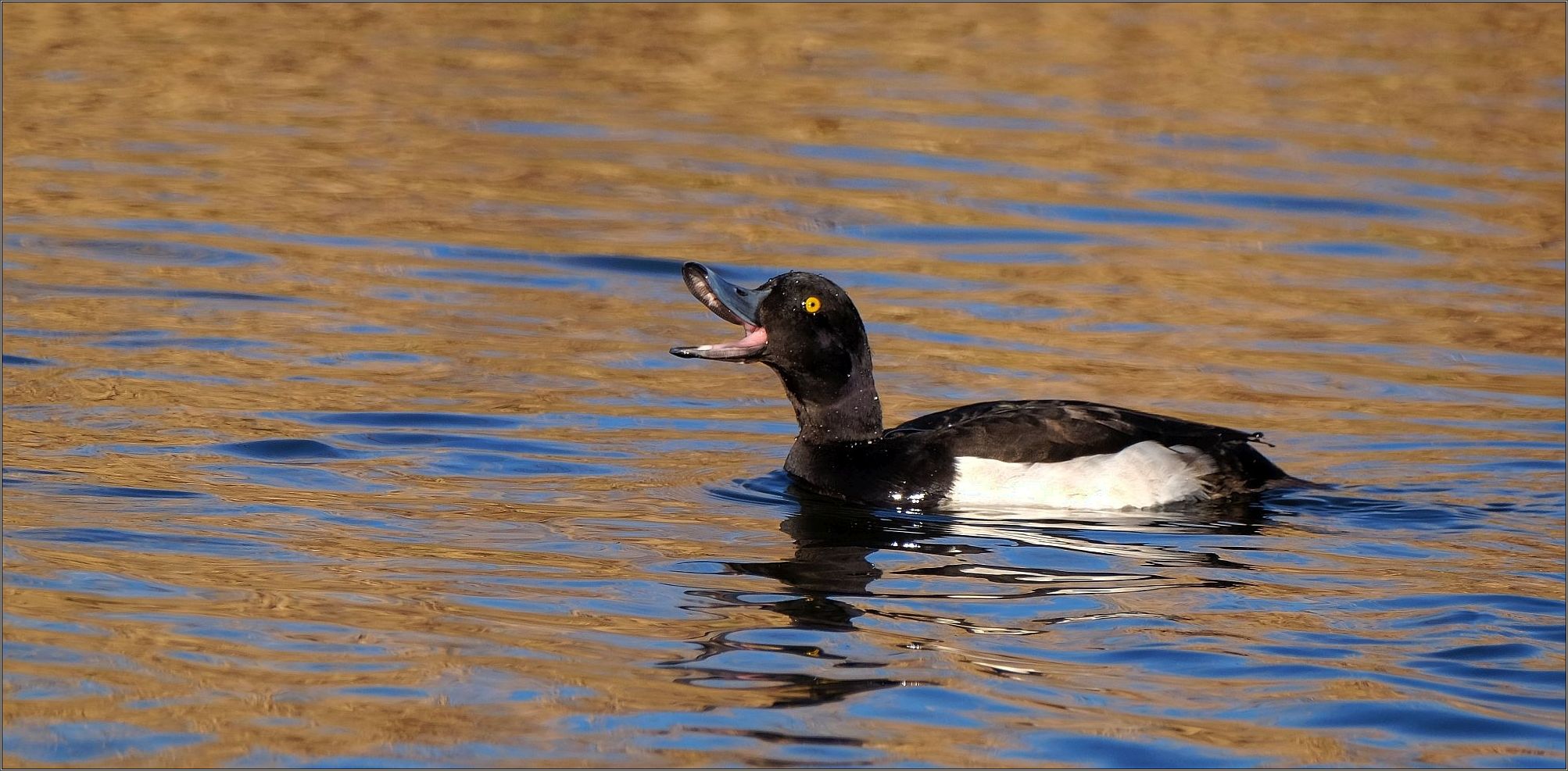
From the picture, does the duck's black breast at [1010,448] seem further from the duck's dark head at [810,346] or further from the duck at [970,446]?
the duck's dark head at [810,346]

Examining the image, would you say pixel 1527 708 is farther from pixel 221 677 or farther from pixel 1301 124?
pixel 1301 124

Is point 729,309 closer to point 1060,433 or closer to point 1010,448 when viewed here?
point 1010,448

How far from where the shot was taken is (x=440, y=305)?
12.1m

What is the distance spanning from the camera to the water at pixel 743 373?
6312 millimetres

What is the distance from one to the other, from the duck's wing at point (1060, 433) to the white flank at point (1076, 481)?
0.12ft

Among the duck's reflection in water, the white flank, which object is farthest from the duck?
the duck's reflection in water

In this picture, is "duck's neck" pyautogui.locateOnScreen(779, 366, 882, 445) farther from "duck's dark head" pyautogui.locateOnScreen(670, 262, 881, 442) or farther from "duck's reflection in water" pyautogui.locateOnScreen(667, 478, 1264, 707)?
"duck's reflection in water" pyautogui.locateOnScreen(667, 478, 1264, 707)

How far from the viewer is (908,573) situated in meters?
7.77

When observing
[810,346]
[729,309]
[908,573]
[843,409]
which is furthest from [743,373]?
[908,573]

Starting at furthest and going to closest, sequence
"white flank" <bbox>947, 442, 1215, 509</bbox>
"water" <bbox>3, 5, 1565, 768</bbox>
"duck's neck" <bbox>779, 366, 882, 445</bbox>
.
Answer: "duck's neck" <bbox>779, 366, 882, 445</bbox> → "white flank" <bbox>947, 442, 1215, 509</bbox> → "water" <bbox>3, 5, 1565, 768</bbox>

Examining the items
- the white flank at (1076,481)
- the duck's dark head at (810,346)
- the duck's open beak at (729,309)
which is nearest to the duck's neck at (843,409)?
the duck's dark head at (810,346)

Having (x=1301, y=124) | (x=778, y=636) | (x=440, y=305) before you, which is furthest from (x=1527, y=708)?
(x=1301, y=124)

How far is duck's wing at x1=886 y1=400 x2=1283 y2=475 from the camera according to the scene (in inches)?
350

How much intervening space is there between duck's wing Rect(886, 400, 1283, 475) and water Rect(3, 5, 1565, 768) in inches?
12.9
